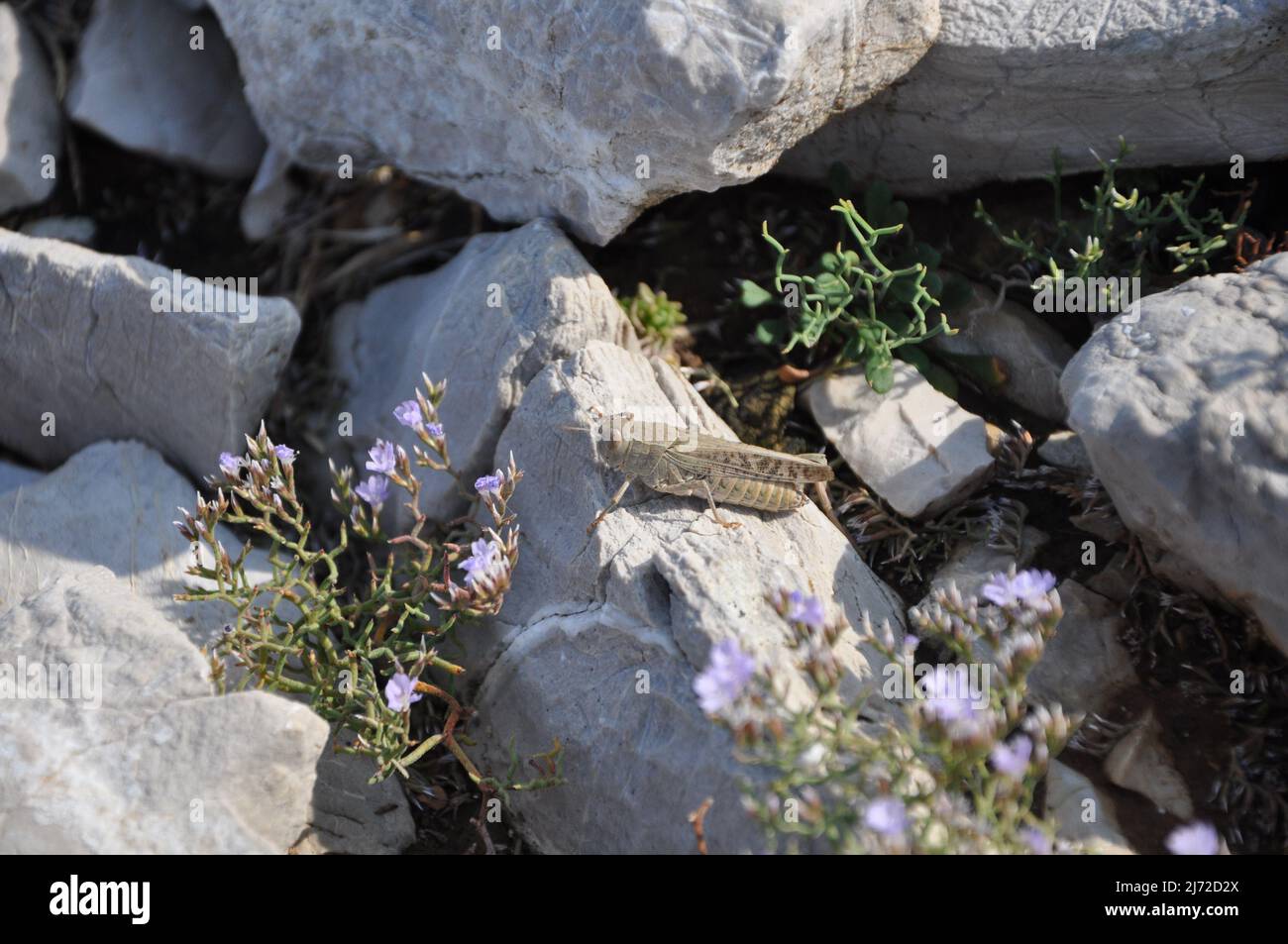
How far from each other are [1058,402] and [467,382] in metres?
2.59

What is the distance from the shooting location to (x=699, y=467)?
4.28 m

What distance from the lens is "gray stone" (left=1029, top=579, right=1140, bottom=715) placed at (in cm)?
411

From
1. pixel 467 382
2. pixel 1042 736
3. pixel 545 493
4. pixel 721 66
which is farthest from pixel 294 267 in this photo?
pixel 1042 736

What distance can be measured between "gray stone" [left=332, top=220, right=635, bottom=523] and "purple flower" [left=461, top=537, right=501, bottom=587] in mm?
702

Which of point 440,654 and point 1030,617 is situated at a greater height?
point 1030,617

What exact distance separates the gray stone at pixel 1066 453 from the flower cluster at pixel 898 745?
1.04 meters

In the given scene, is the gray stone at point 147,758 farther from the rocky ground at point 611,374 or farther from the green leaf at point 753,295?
the green leaf at point 753,295

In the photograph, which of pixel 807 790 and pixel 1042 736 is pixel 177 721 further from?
pixel 1042 736

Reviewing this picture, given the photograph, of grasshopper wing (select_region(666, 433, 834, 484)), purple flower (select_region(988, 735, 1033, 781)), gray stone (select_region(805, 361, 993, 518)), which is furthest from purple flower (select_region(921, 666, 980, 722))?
gray stone (select_region(805, 361, 993, 518))

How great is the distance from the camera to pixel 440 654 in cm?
455

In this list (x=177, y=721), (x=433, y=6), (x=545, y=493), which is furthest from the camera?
(x=433, y=6)
